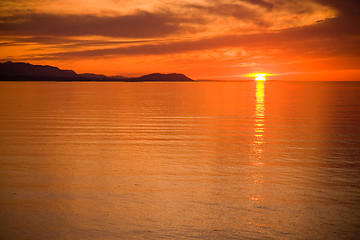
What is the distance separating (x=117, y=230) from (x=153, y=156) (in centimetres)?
633

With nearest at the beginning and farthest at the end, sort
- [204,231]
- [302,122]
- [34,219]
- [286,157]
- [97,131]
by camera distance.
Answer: [204,231], [34,219], [286,157], [97,131], [302,122]

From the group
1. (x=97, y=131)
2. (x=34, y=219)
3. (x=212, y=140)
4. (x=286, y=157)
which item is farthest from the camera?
(x=97, y=131)

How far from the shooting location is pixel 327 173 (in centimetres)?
1052

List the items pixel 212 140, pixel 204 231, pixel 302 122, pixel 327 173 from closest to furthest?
pixel 204 231, pixel 327 173, pixel 212 140, pixel 302 122

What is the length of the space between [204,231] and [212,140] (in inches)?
391

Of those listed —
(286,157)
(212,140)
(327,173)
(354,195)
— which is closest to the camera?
(354,195)

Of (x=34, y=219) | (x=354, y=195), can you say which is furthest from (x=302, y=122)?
(x=34, y=219)

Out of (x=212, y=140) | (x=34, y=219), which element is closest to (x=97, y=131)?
(x=212, y=140)

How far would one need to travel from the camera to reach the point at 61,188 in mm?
8922

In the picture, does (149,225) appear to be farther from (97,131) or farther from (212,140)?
(97,131)

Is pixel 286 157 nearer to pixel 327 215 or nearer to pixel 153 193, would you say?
pixel 327 215

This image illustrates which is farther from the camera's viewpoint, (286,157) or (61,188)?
(286,157)

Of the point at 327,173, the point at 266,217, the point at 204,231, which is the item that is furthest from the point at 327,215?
the point at 327,173

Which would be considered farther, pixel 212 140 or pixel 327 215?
pixel 212 140
